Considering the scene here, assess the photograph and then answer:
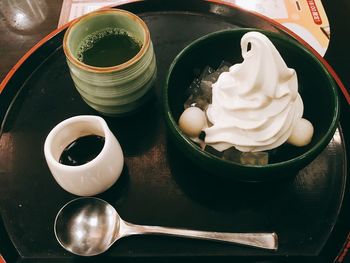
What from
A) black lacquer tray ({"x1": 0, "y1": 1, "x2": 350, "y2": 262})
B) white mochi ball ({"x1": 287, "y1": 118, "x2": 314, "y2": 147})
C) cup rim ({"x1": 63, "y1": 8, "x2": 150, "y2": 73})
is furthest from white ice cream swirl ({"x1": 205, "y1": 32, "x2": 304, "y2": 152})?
cup rim ({"x1": 63, "y1": 8, "x2": 150, "y2": 73})

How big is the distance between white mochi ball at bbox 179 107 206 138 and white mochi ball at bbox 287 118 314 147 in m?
0.24

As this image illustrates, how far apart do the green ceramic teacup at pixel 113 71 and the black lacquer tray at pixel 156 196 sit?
100mm

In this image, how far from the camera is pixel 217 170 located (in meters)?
0.82

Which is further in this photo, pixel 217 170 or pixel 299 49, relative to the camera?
pixel 299 49

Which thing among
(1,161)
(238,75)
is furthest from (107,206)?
(238,75)

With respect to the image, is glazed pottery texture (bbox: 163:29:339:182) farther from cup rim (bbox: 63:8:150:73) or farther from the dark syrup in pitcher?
the dark syrup in pitcher

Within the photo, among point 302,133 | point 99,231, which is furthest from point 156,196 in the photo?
point 302,133

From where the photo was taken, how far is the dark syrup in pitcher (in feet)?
2.90

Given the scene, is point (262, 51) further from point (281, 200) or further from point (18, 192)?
point (18, 192)

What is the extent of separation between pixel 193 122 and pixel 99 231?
0.36 metres

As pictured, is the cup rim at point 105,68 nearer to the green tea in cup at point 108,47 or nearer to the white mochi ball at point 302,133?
the green tea in cup at point 108,47

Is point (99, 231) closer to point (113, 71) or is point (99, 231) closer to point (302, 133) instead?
point (113, 71)

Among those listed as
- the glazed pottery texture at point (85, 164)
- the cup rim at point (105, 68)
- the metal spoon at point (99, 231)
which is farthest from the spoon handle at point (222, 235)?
the cup rim at point (105, 68)

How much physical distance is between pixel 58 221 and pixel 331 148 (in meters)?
0.78
